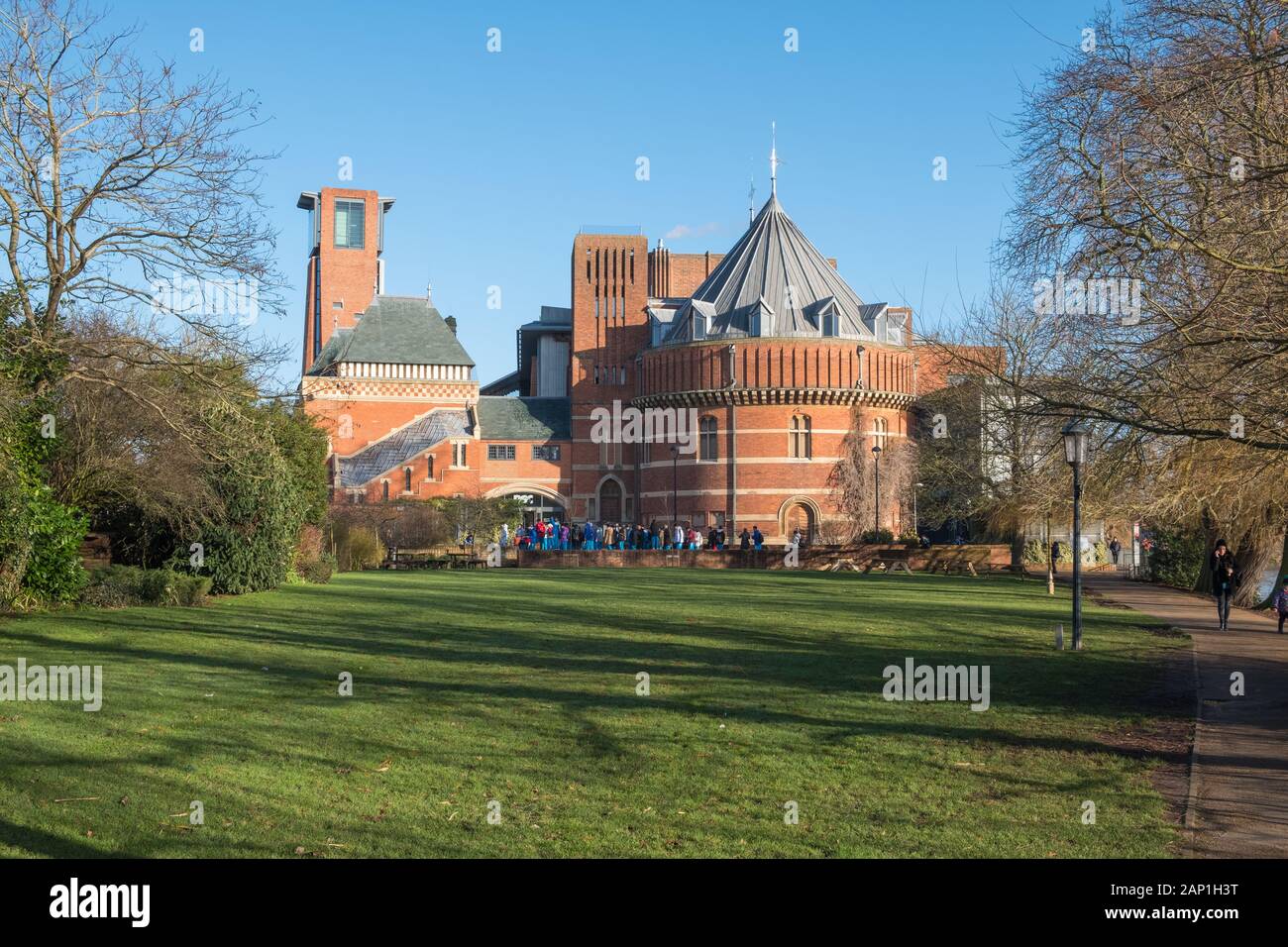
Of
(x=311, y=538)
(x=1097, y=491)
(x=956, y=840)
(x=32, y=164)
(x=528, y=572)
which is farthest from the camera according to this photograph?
(x=528, y=572)

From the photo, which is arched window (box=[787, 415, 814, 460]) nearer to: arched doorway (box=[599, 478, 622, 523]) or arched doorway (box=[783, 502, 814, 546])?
arched doorway (box=[783, 502, 814, 546])

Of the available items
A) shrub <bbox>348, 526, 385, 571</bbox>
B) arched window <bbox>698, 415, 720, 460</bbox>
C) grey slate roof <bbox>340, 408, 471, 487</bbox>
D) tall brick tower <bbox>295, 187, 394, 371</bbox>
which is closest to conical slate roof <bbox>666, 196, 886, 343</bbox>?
arched window <bbox>698, 415, 720, 460</bbox>

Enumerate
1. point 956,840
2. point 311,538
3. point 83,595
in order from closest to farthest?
point 956,840 → point 83,595 → point 311,538

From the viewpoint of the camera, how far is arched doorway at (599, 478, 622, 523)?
255 feet

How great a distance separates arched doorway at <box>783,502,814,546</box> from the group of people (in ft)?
5.25

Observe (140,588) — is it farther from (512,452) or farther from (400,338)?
(400,338)

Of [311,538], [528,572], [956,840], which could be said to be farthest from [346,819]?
[528,572]

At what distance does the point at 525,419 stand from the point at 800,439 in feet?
66.2
